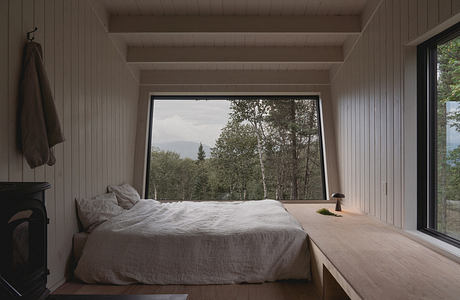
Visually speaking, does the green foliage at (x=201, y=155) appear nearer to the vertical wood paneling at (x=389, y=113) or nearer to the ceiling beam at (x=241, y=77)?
the ceiling beam at (x=241, y=77)

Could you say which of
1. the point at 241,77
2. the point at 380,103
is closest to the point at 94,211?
the point at 241,77

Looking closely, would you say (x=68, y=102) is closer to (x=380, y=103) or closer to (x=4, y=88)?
(x=4, y=88)

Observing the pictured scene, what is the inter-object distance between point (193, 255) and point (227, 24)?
2.56 meters

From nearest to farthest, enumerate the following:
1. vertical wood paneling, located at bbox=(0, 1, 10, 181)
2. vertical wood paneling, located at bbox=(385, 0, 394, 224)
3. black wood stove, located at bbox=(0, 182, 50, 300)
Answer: black wood stove, located at bbox=(0, 182, 50, 300)
vertical wood paneling, located at bbox=(0, 1, 10, 181)
vertical wood paneling, located at bbox=(385, 0, 394, 224)

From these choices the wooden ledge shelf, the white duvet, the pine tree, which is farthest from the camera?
the pine tree

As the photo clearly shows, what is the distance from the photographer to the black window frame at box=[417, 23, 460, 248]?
2238 millimetres

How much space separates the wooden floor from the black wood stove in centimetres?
87

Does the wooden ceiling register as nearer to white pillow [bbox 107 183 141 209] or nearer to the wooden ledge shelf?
white pillow [bbox 107 183 141 209]

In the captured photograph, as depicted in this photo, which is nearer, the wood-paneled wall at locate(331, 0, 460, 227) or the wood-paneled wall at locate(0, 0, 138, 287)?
the wood-paneled wall at locate(0, 0, 138, 287)

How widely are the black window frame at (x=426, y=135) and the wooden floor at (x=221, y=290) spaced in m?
1.08

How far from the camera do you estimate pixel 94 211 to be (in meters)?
2.76

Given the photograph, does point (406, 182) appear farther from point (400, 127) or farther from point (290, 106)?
point (290, 106)

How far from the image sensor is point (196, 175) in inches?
183

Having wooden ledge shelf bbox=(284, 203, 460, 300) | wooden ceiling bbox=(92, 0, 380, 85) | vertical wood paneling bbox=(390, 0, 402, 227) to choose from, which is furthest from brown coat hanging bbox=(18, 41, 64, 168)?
vertical wood paneling bbox=(390, 0, 402, 227)
